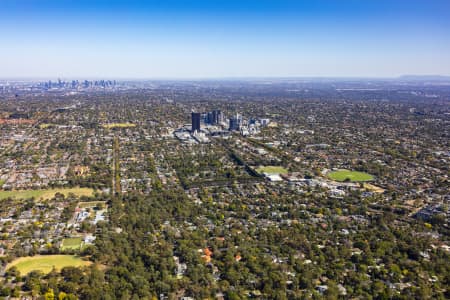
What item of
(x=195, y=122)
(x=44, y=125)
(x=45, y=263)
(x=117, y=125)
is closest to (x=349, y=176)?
(x=45, y=263)

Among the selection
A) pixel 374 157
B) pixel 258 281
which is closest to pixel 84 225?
pixel 258 281

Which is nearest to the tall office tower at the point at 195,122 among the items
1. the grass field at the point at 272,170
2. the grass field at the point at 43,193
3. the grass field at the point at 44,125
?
the grass field at the point at 272,170

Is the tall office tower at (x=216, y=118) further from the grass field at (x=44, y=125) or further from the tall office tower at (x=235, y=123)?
the grass field at (x=44, y=125)

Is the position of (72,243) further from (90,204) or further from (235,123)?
(235,123)

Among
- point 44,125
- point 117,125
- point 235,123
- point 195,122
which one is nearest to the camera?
point 195,122

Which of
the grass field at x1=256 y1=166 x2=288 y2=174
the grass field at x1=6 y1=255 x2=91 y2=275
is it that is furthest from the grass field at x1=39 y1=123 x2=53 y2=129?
the grass field at x1=6 y1=255 x2=91 y2=275

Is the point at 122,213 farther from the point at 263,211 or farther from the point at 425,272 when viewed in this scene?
the point at 425,272

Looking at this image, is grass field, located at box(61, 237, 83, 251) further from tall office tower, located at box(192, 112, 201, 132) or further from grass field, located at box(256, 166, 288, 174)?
tall office tower, located at box(192, 112, 201, 132)
